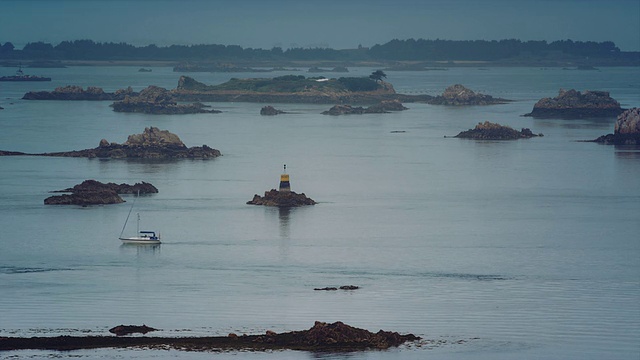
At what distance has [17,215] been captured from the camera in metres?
35.1

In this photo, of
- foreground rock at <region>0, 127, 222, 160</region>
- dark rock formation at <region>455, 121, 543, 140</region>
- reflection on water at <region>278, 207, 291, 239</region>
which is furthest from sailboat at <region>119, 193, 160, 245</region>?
dark rock formation at <region>455, 121, 543, 140</region>

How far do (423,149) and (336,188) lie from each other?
15.8 metres

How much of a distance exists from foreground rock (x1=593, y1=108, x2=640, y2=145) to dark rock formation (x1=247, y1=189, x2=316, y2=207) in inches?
981

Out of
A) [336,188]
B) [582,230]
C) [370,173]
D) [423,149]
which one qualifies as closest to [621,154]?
[423,149]

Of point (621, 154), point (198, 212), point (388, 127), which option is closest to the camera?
point (198, 212)

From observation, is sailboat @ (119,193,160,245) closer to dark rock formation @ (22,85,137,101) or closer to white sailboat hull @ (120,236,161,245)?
white sailboat hull @ (120,236,161,245)

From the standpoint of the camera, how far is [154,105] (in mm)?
84562

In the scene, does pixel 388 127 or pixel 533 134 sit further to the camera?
pixel 388 127

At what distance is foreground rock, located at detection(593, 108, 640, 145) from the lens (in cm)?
5875

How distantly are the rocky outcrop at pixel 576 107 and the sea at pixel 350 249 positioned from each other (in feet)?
64.0

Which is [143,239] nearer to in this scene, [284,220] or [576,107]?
[284,220]

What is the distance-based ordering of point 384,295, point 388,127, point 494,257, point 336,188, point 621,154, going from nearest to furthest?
1. point 384,295
2. point 494,257
3. point 336,188
4. point 621,154
5. point 388,127

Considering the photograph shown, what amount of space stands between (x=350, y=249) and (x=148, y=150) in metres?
21.2

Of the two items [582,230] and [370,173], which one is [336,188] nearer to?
[370,173]
